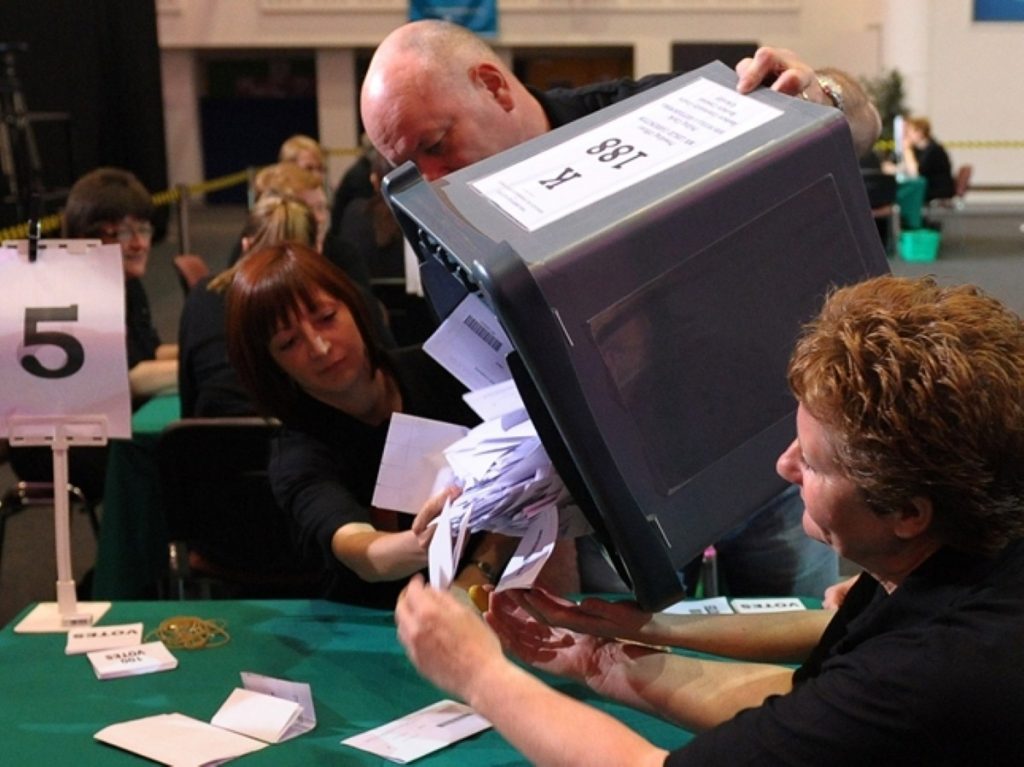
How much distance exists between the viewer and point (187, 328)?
10.3 feet

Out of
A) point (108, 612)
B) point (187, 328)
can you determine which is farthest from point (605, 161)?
point (187, 328)

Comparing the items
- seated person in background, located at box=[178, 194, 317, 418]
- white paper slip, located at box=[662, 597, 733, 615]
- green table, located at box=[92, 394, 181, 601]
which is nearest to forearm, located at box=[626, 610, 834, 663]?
white paper slip, located at box=[662, 597, 733, 615]

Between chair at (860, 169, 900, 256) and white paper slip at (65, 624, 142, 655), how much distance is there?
7497mm

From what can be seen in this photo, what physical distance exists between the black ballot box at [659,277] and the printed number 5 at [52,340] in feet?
2.78

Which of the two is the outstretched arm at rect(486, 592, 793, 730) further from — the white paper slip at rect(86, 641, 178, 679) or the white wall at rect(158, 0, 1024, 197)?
the white wall at rect(158, 0, 1024, 197)

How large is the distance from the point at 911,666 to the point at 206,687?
1016 millimetres

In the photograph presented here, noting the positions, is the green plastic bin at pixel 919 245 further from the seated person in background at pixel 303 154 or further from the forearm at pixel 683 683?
the forearm at pixel 683 683

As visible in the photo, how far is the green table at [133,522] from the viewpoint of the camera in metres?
3.05

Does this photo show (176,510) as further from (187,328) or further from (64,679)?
(64,679)

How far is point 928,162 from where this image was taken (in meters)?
10.6

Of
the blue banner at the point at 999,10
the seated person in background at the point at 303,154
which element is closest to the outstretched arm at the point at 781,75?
the seated person in background at the point at 303,154

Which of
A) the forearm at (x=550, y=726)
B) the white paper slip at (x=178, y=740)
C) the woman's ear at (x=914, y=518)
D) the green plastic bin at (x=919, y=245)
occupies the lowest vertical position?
the green plastic bin at (x=919, y=245)

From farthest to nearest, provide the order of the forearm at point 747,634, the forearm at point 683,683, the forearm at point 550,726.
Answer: the forearm at point 747,634 < the forearm at point 683,683 < the forearm at point 550,726

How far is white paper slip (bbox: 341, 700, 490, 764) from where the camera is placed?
1455 millimetres
